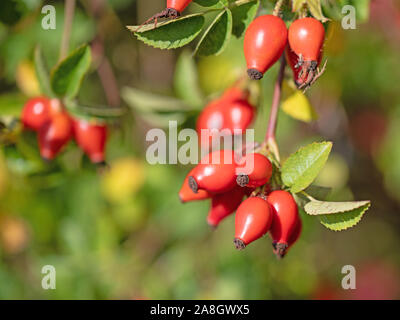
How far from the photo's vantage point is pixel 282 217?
135cm

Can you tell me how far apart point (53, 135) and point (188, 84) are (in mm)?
727

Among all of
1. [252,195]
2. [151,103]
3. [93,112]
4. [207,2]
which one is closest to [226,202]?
[252,195]

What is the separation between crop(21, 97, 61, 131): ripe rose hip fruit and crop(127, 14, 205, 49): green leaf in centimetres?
75

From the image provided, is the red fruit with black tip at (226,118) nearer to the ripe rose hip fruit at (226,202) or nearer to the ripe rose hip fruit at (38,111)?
the ripe rose hip fruit at (226,202)

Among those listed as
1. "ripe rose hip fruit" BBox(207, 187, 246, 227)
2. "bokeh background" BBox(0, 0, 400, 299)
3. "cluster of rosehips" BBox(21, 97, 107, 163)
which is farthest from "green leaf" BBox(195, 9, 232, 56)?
"bokeh background" BBox(0, 0, 400, 299)

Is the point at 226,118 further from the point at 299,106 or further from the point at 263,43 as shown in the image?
the point at 263,43

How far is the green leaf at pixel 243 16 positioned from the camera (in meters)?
1.45

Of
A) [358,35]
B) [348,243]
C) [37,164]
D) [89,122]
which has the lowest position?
[348,243]

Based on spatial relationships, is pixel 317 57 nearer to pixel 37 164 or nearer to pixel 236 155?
pixel 236 155

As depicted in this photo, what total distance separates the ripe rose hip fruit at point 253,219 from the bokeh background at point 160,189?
1.18m

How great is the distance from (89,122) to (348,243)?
331cm

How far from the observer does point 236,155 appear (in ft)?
4.85

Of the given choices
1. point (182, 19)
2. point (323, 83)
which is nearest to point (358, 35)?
point (323, 83)
